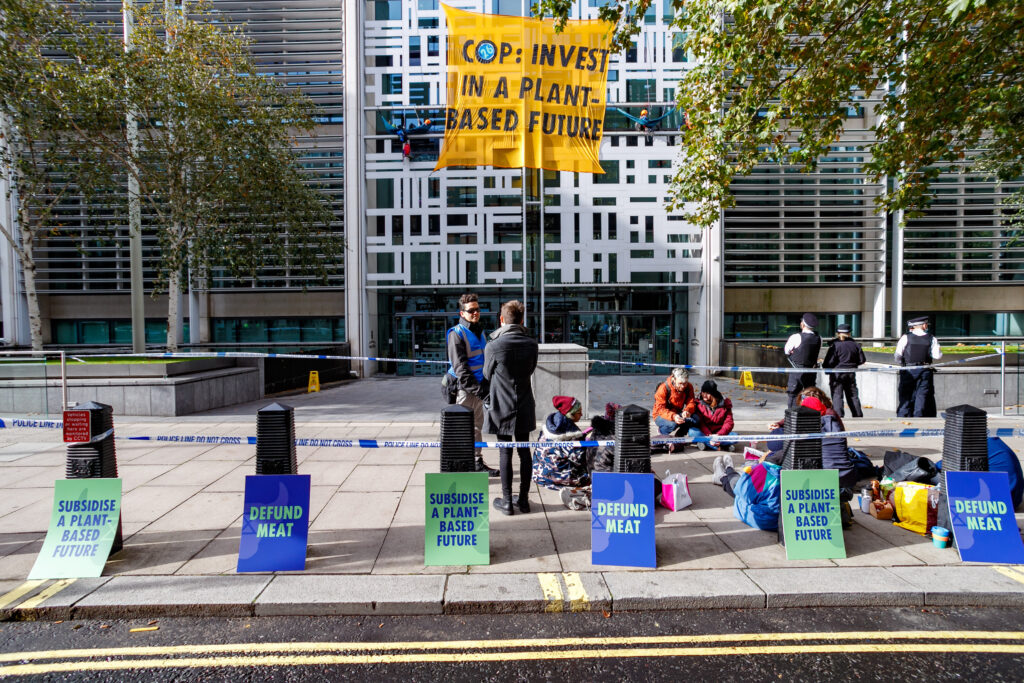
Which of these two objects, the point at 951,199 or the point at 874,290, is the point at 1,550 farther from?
the point at 951,199

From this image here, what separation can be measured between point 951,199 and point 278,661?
86.0 feet

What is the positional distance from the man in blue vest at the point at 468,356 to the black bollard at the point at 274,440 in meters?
1.94

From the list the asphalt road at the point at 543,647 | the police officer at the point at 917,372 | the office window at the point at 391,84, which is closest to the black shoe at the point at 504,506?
the asphalt road at the point at 543,647

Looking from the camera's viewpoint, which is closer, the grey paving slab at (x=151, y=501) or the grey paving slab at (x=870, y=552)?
the grey paving slab at (x=870, y=552)

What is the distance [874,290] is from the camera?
2084 cm

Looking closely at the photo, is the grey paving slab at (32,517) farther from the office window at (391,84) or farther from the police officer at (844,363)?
the office window at (391,84)

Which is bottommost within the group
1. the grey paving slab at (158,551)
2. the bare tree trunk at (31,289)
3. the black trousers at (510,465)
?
the grey paving slab at (158,551)

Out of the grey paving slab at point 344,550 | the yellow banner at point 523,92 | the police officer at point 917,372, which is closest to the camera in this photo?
the grey paving slab at point 344,550

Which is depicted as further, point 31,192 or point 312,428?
point 31,192

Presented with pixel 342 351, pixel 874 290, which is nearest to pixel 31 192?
pixel 342 351

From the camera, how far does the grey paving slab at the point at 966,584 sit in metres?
3.60

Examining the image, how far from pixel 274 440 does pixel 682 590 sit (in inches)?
123

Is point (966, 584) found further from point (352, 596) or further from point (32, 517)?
point (32, 517)

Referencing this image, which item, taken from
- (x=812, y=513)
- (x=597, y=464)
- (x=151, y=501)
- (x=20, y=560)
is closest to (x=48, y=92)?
(x=151, y=501)
